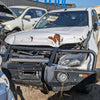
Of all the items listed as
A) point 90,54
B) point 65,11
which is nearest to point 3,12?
point 65,11

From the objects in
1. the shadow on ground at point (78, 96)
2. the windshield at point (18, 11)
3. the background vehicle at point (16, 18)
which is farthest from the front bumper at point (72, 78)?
the windshield at point (18, 11)

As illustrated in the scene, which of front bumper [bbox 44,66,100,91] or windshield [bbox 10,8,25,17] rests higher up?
windshield [bbox 10,8,25,17]

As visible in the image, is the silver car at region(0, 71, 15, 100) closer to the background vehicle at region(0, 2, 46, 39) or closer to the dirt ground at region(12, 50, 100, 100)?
the dirt ground at region(12, 50, 100, 100)

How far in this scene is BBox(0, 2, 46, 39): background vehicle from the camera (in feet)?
20.4

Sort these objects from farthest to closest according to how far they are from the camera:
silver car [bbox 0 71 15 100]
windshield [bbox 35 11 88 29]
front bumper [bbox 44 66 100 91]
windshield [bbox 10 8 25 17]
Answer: windshield [bbox 10 8 25 17] → windshield [bbox 35 11 88 29] → front bumper [bbox 44 66 100 91] → silver car [bbox 0 71 15 100]

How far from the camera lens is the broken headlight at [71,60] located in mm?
3074

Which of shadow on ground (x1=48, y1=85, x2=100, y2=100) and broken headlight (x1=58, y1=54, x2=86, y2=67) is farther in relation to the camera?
shadow on ground (x1=48, y1=85, x2=100, y2=100)

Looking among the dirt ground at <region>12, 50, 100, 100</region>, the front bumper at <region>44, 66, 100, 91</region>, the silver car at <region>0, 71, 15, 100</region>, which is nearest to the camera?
the silver car at <region>0, 71, 15, 100</region>

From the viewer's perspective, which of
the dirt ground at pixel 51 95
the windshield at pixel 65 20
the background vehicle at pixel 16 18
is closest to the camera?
the dirt ground at pixel 51 95

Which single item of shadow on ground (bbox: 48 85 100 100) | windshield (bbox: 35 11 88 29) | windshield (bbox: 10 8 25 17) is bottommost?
shadow on ground (bbox: 48 85 100 100)

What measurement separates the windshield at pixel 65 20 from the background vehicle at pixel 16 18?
1657 millimetres

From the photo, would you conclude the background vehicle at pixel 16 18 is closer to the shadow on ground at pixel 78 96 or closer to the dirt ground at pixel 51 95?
the dirt ground at pixel 51 95

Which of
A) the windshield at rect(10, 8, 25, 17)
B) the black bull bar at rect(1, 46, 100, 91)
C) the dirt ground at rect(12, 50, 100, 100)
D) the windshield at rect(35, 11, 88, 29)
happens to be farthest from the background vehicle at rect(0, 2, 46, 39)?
the black bull bar at rect(1, 46, 100, 91)

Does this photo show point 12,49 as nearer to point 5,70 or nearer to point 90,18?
point 5,70
